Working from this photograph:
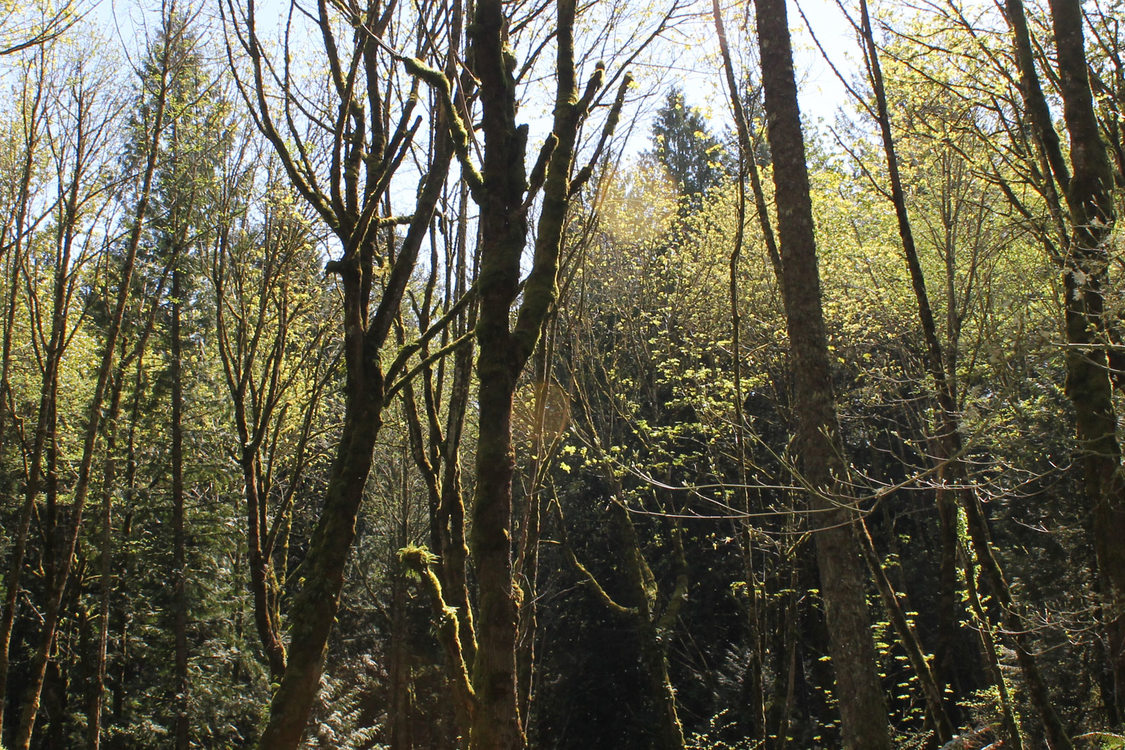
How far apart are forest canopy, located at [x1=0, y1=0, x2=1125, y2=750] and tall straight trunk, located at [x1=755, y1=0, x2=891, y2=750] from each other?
0.09 feet

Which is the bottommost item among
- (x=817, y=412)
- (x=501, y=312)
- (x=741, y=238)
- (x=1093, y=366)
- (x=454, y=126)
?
(x=817, y=412)

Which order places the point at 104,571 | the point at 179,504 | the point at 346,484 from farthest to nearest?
the point at 104,571 < the point at 179,504 < the point at 346,484

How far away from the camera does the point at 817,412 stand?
5.11 meters

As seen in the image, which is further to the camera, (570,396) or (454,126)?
(570,396)

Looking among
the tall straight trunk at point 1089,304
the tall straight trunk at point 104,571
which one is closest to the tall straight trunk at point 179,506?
the tall straight trunk at point 104,571

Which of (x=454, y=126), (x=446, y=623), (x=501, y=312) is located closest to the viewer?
(x=501, y=312)

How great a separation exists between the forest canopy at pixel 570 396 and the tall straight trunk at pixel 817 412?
0.09 ft

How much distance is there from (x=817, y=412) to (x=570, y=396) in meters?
4.13

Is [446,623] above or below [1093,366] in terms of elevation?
below

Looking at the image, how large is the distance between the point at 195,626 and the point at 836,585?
1512 centimetres

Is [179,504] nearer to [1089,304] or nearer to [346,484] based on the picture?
[346,484]

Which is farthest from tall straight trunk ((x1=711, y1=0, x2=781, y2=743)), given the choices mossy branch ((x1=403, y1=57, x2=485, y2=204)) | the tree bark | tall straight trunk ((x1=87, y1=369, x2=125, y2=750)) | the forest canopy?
tall straight trunk ((x1=87, y1=369, x2=125, y2=750))

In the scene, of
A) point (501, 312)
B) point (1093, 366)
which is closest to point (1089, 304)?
point (1093, 366)

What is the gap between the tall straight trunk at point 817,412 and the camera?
4.74 metres
